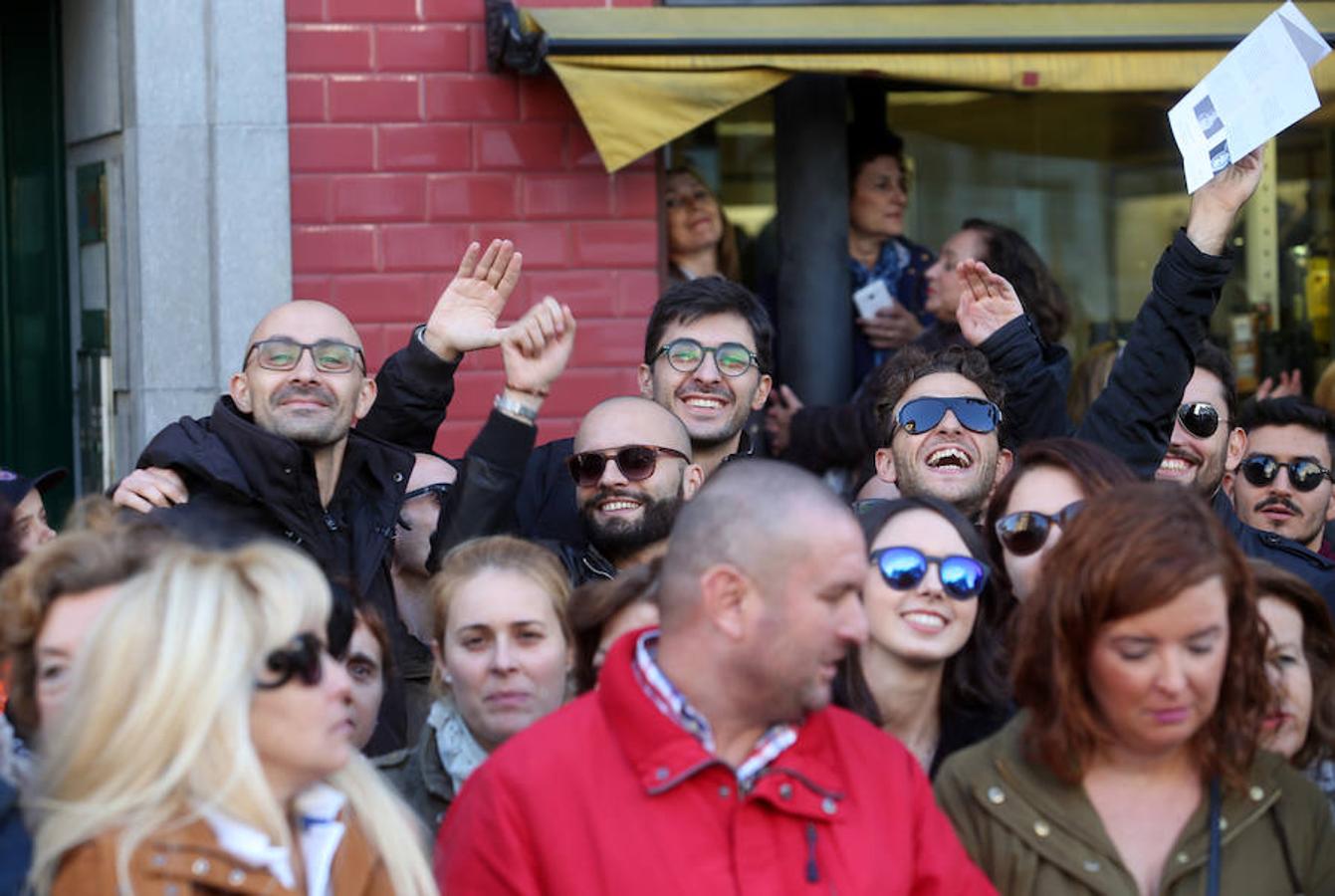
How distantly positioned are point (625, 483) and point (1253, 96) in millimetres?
1713

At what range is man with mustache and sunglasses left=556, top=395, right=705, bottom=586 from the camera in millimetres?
5172

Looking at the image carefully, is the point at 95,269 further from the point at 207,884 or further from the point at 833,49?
the point at 207,884

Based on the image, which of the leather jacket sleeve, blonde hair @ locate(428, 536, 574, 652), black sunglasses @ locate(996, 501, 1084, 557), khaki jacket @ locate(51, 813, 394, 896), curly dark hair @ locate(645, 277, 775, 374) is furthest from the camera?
curly dark hair @ locate(645, 277, 775, 374)

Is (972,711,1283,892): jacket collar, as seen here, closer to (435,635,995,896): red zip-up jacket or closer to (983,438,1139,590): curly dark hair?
(435,635,995,896): red zip-up jacket

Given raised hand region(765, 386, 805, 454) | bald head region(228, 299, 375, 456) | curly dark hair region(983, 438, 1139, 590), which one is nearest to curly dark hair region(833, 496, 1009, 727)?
curly dark hair region(983, 438, 1139, 590)

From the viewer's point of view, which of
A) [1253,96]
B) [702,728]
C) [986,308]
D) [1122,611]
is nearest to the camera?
[702,728]

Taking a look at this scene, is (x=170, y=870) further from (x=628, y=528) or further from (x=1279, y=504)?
(x=1279, y=504)

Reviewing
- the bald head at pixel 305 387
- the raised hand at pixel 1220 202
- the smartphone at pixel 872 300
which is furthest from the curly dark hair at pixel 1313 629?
the smartphone at pixel 872 300

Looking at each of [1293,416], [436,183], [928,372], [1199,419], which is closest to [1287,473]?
[1293,416]

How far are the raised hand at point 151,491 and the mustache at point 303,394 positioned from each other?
0.33 meters

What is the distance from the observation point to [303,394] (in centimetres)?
541

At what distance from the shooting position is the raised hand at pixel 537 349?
17.0 ft

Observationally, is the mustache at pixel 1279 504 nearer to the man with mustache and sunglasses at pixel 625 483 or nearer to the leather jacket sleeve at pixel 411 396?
the man with mustache and sunglasses at pixel 625 483

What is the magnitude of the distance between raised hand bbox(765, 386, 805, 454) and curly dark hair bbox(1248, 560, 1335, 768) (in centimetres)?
313
